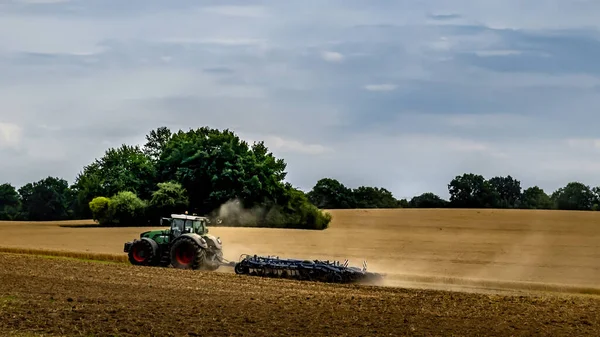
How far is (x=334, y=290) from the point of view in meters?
31.7

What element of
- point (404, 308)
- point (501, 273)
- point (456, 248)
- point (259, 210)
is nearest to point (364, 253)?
point (456, 248)

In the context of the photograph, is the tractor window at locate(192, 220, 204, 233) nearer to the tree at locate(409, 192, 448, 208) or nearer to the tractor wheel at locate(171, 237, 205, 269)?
the tractor wheel at locate(171, 237, 205, 269)

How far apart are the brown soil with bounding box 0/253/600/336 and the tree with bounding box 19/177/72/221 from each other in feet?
363

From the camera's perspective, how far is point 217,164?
69375 millimetres

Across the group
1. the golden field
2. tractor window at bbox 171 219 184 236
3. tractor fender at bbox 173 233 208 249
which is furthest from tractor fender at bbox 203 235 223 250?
the golden field

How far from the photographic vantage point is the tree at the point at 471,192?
100875mm

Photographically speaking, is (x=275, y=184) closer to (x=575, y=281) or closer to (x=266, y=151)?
(x=266, y=151)

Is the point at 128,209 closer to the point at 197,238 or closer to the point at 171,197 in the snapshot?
the point at 171,197

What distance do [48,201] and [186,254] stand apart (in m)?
117

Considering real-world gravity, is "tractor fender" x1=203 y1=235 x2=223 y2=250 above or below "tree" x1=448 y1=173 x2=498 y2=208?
below

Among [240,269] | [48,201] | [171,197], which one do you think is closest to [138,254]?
[240,269]

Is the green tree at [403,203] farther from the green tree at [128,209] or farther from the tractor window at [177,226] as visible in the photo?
the tractor window at [177,226]

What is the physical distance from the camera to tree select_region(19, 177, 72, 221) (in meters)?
144

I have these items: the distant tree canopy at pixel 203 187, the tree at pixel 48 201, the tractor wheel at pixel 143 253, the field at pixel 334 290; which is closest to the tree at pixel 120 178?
the distant tree canopy at pixel 203 187
